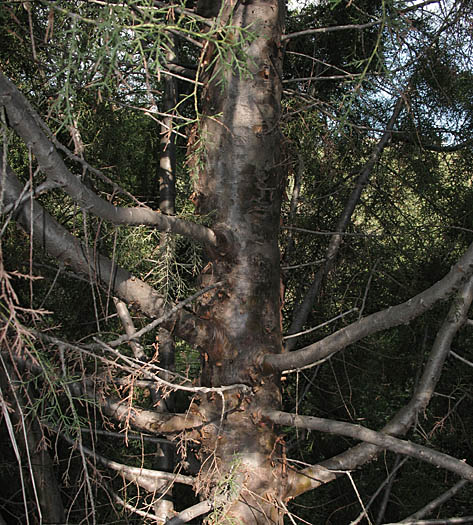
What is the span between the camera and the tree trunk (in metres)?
1.96

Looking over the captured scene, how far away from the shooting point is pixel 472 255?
5.34ft

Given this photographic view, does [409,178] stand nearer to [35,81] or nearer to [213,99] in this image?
[213,99]

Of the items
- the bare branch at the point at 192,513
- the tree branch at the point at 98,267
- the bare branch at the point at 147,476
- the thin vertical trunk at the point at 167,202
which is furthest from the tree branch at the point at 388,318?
the thin vertical trunk at the point at 167,202

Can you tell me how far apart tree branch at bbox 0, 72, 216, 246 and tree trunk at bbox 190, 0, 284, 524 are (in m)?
0.39

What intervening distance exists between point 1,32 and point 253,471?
2263 mm

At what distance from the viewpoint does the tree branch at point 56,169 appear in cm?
128

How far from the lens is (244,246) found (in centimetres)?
204

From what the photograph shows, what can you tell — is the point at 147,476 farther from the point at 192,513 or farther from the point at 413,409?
the point at 413,409

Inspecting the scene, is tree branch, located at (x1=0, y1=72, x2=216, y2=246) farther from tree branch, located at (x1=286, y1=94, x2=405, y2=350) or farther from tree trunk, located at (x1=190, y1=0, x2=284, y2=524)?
tree branch, located at (x1=286, y1=94, x2=405, y2=350)

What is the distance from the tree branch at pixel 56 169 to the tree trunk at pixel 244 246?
0.39 metres

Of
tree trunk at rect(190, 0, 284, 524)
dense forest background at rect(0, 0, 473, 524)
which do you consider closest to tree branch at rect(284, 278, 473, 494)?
tree trunk at rect(190, 0, 284, 524)

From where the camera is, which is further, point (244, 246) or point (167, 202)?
point (167, 202)

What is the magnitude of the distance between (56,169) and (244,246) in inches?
32.7

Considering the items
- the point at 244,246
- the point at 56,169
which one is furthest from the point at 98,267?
the point at 244,246
